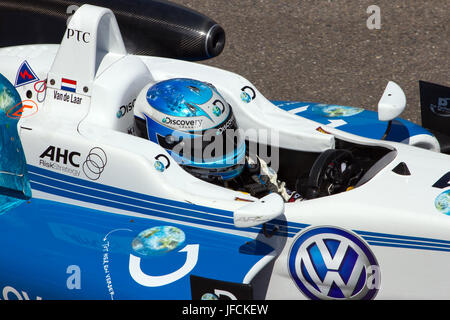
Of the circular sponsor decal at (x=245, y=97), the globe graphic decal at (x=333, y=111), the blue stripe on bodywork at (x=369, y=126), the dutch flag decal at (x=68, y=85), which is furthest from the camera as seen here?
the globe graphic decal at (x=333, y=111)

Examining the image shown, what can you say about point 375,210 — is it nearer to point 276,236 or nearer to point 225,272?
point 276,236

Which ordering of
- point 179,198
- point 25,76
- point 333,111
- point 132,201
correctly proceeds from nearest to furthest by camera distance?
point 179,198
point 132,201
point 25,76
point 333,111

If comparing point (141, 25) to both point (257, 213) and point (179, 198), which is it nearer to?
point (179, 198)

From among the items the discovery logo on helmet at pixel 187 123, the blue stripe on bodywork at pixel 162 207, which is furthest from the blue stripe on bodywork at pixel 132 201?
the discovery logo on helmet at pixel 187 123

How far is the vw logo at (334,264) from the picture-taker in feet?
10.1

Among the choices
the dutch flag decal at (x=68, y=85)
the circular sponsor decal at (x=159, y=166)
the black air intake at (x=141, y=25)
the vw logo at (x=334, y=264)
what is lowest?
the vw logo at (x=334, y=264)

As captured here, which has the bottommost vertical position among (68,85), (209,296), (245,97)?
(209,296)

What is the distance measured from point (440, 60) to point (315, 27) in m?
1.27

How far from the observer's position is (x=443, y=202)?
309 centimetres

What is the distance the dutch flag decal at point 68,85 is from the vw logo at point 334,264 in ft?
4.64

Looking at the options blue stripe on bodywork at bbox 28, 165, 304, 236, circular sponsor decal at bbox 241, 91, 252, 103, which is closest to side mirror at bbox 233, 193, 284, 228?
blue stripe on bodywork at bbox 28, 165, 304, 236

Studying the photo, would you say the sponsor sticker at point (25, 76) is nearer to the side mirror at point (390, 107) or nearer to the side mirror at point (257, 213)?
the side mirror at point (257, 213)

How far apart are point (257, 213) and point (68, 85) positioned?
52.4 inches

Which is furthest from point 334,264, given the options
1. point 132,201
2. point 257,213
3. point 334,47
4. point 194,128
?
point 334,47
